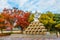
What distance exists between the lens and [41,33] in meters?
15.2

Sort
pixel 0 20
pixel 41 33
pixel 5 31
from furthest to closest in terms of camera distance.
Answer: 1. pixel 5 31
2. pixel 0 20
3. pixel 41 33

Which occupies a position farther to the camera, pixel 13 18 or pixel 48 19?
pixel 13 18

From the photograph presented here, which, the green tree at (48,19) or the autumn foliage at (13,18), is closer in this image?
the green tree at (48,19)

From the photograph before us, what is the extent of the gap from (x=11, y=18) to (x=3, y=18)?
736 millimetres

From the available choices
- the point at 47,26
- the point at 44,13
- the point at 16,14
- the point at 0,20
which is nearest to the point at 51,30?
the point at 47,26

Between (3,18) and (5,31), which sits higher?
(3,18)

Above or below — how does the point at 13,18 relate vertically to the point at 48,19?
above

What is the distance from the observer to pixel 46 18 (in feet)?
54.2

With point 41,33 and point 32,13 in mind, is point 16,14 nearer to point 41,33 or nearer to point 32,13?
point 32,13

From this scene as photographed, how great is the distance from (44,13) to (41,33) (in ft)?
7.48

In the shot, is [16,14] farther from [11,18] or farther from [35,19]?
[35,19]

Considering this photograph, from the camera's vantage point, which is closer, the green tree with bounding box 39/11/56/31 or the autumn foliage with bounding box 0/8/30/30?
the green tree with bounding box 39/11/56/31

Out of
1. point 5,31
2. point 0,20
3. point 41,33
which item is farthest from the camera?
point 5,31

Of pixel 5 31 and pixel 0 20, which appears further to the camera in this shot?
pixel 5 31
